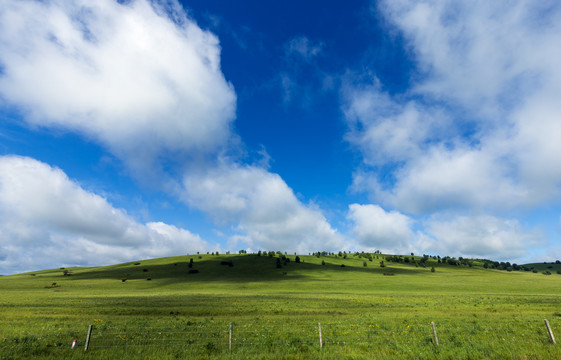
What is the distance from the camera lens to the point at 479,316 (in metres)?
28.7

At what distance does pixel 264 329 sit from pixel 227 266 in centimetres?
14319

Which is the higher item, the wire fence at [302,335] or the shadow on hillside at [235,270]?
the shadow on hillside at [235,270]

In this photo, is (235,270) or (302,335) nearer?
(302,335)

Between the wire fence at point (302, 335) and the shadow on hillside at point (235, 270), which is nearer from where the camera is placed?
the wire fence at point (302, 335)

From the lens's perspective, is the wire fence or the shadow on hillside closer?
the wire fence

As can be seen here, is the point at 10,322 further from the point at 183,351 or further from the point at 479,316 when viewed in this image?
the point at 479,316

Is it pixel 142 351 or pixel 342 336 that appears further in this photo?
pixel 342 336

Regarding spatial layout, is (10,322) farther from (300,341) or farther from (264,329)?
(300,341)

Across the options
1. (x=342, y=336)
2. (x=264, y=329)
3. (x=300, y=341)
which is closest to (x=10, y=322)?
(x=264, y=329)

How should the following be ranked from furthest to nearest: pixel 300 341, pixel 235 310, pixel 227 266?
pixel 227 266 < pixel 235 310 < pixel 300 341

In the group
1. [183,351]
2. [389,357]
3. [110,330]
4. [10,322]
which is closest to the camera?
[389,357]

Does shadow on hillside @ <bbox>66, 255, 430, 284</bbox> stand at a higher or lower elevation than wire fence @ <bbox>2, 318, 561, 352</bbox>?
higher

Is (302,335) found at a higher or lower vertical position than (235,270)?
lower

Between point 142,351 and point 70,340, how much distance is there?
277 inches
